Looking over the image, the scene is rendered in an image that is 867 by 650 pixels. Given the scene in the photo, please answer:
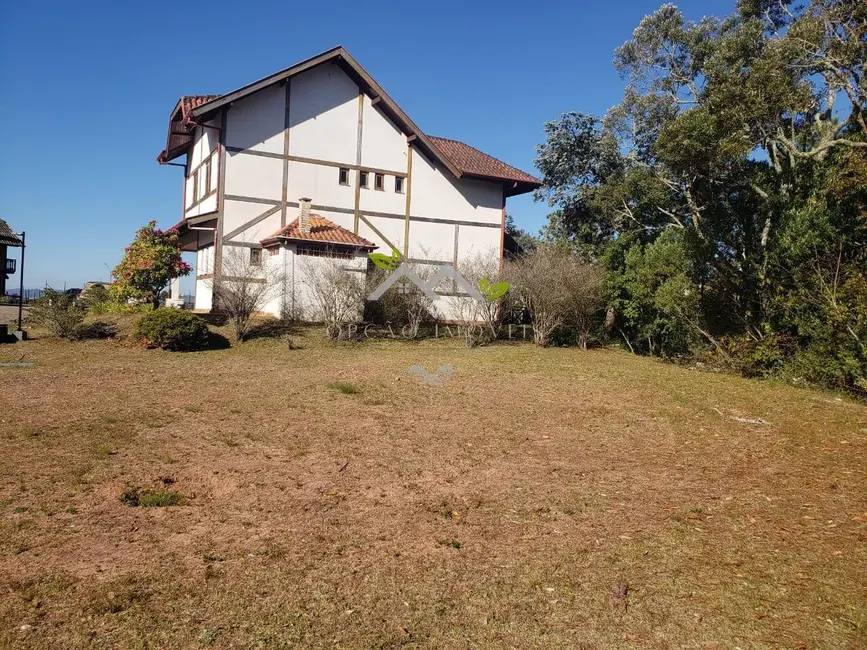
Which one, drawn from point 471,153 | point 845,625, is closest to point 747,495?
point 845,625

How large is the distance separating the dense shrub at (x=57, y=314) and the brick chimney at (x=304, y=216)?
6.52m

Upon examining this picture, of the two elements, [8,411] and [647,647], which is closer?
[647,647]

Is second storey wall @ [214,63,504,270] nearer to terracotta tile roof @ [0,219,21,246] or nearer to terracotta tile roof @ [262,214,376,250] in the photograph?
terracotta tile roof @ [262,214,376,250]

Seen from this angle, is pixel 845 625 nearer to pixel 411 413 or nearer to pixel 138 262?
pixel 411 413

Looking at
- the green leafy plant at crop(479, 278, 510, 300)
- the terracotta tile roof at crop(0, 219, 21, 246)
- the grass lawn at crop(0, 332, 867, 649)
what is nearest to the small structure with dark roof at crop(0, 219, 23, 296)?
the terracotta tile roof at crop(0, 219, 21, 246)

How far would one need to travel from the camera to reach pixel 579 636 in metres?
3.32

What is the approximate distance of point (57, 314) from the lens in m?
14.6

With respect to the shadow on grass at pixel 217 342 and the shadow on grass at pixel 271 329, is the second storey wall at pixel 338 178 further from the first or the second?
the shadow on grass at pixel 217 342

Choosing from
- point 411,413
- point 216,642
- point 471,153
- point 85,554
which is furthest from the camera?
point 471,153

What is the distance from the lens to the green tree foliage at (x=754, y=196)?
11469 millimetres

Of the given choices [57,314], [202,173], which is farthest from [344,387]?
[202,173]

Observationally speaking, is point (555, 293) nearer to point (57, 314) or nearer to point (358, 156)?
point (358, 156)

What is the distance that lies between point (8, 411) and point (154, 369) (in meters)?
4.03

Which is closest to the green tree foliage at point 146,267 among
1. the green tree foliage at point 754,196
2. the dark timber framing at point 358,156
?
the dark timber framing at point 358,156
